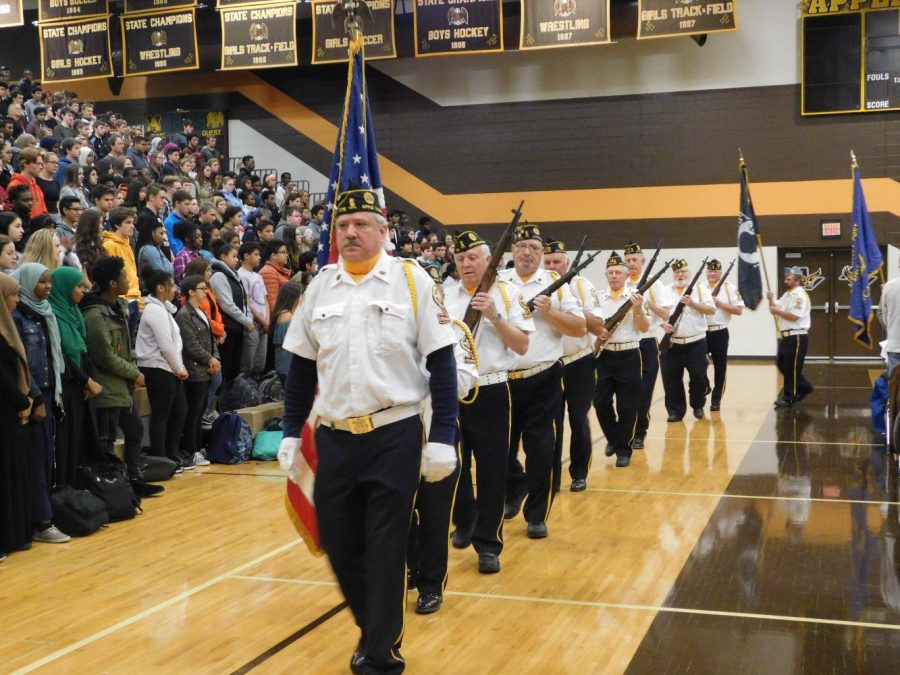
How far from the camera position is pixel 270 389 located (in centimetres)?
1075

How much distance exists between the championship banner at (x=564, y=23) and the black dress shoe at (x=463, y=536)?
11.8 meters

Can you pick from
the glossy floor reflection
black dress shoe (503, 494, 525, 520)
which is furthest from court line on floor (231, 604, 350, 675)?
black dress shoe (503, 494, 525, 520)

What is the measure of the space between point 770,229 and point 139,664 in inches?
696

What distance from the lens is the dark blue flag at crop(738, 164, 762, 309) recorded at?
47.9ft

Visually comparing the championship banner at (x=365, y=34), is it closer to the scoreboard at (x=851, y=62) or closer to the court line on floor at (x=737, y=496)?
the scoreboard at (x=851, y=62)

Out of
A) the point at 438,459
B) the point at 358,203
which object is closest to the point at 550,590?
the point at 438,459

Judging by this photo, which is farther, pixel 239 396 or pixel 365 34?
pixel 365 34

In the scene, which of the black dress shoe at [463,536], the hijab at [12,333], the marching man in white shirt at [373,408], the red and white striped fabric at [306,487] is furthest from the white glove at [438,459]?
the hijab at [12,333]

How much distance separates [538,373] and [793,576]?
1.89m

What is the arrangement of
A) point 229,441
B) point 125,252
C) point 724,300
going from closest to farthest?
point 125,252 → point 229,441 → point 724,300

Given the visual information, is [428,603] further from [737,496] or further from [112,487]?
[737,496]

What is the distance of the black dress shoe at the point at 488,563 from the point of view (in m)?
5.79

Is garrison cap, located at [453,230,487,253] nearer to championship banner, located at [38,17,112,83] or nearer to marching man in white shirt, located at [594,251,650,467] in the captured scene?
marching man in white shirt, located at [594,251,650,467]

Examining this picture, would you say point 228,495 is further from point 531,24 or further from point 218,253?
point 531,24
